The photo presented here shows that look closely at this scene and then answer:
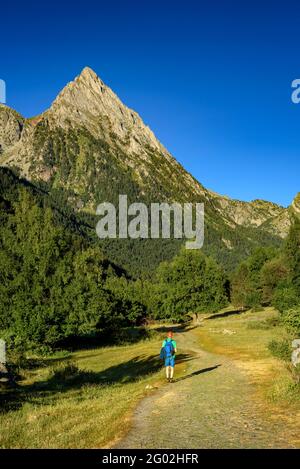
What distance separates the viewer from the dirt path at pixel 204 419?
11.7 metres

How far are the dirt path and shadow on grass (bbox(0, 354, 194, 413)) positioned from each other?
7311 millimetres

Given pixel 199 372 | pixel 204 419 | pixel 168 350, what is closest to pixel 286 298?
pixel 199 372

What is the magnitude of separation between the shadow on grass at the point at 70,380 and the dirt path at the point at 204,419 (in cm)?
731

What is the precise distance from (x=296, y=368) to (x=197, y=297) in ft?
204

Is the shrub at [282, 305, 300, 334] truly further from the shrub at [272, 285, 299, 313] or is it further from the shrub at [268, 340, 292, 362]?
the shrub at [272, 285, 299, 313]

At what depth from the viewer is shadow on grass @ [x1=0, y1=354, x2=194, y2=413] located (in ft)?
74.2

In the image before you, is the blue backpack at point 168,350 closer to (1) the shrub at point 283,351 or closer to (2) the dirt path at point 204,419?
(2) the dirt path at point 204,419

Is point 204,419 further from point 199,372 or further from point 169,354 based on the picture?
point 199,372

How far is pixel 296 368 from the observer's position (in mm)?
19906

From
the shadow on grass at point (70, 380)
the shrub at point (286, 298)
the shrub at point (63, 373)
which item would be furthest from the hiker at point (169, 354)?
the shrub at point (286, 298)

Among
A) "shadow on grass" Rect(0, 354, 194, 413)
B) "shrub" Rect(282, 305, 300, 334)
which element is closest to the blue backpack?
"shadow on grass" Rect(0, 354, 194, 413)

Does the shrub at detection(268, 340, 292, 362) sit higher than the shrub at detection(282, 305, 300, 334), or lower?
lower
